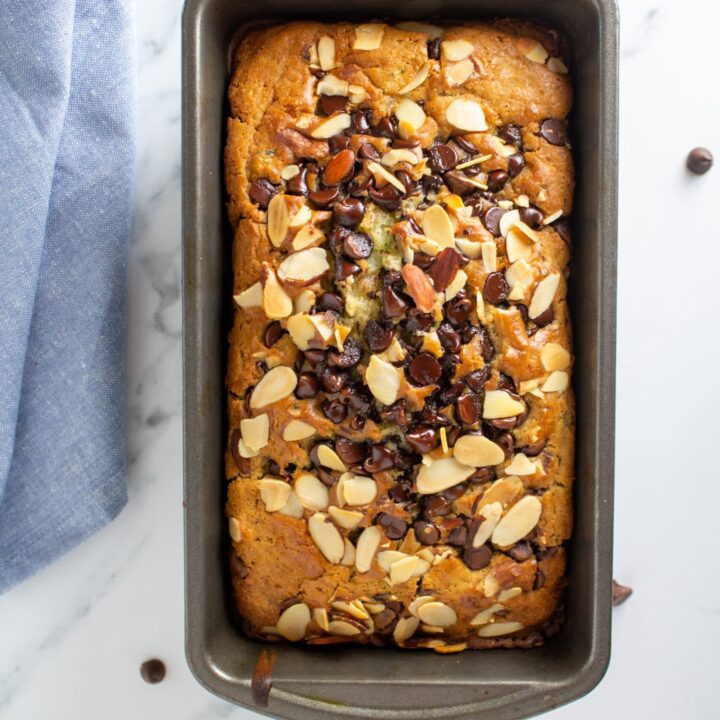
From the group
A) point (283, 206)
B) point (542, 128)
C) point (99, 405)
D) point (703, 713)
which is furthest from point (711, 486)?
point (99, 405)

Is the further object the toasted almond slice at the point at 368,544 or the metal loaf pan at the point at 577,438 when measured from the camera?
the toasted almond slice at the point at 368,544

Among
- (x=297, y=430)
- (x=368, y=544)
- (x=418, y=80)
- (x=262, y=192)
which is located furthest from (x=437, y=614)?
(x=418, y=80)

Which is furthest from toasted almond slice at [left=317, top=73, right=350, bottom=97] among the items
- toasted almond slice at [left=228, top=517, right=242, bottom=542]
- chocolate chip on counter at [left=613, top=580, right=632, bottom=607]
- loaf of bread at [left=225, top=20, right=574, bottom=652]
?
chocolate chip on counter at [left=613, top=580, right=632, bottom=607]

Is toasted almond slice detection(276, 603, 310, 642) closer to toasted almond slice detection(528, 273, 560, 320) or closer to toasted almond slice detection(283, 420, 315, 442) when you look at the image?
toasted almond slice detection(283, 420, 315, 442)

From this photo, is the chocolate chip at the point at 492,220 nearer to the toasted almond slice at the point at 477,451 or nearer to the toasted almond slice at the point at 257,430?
the toasted almond slice at the point at 477,451

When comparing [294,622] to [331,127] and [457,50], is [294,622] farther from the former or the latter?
[457,50]

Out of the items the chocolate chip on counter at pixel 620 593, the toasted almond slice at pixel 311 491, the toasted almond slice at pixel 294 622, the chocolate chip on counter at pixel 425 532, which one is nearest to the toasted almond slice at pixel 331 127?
the toasted almond slice at pixel 311 491
